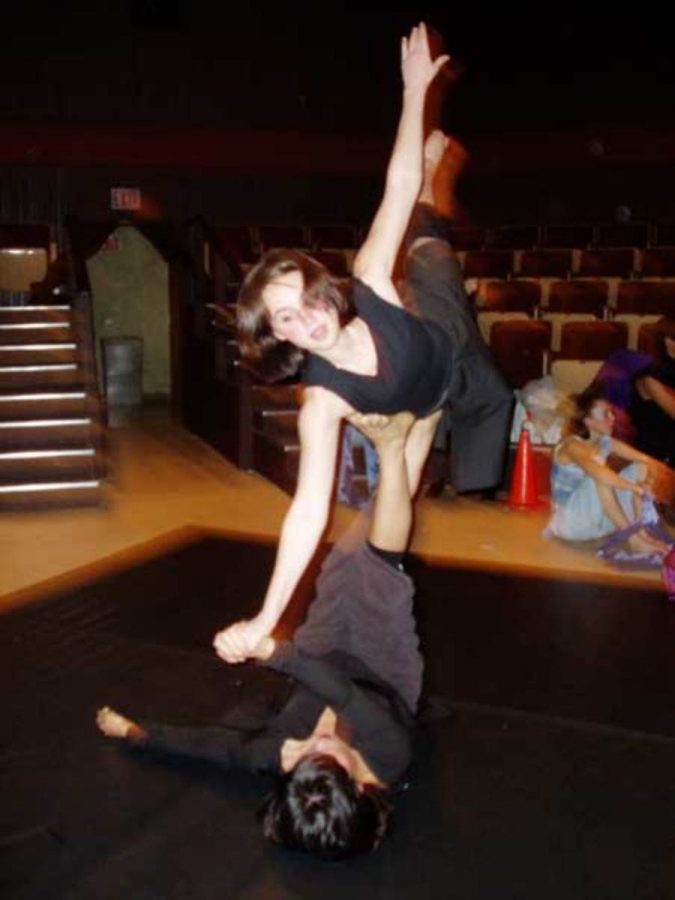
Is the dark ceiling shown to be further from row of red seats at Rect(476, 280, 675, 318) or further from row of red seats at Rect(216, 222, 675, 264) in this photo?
row of red seats at Rect(476, 280, 675, 318)

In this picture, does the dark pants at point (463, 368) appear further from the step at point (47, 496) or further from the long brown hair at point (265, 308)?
the step at point (47, 496)

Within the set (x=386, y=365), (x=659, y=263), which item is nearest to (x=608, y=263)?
(x=659, y=263)

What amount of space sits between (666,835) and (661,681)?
0.93 meters

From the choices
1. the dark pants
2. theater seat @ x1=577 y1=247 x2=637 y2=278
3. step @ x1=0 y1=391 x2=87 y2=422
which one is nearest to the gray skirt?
the dark pants

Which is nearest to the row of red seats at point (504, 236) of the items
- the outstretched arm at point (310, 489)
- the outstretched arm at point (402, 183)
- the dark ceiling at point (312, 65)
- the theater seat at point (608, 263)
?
the theater seat at point (608, 263)

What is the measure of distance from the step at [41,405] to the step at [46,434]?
0.06m

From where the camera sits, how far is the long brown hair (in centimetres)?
231

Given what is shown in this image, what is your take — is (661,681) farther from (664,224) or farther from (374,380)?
(664,224)

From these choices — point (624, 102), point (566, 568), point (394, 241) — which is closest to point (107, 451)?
point (566, 568)

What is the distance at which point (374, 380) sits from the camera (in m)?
2.50

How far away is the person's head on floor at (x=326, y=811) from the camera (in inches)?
92.2

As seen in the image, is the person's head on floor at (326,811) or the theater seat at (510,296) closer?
the person's head on floor at (326,811)

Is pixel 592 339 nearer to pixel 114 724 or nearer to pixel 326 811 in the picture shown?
pixel 114 724

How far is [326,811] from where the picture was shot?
7.79ft
